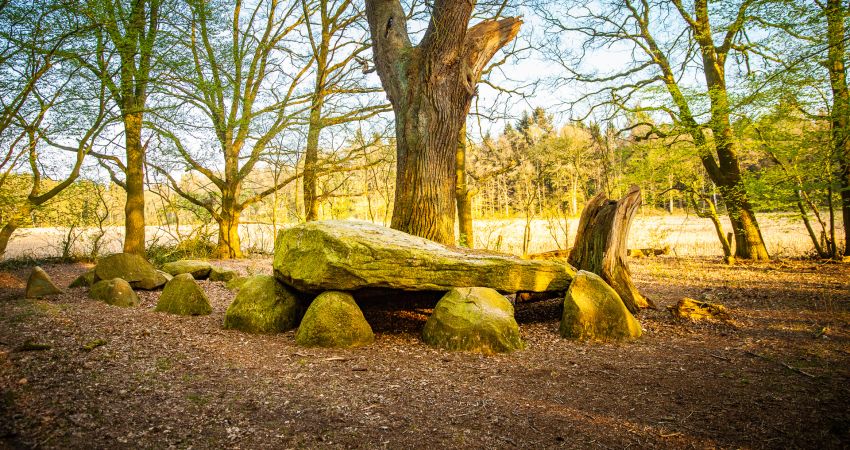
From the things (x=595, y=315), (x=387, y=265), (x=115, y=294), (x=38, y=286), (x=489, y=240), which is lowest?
(x=595, y=315)

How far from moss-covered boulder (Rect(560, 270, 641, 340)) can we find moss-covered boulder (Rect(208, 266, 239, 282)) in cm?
656

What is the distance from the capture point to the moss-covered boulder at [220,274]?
8328mm

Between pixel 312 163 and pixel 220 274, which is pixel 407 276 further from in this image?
pixel 312 163

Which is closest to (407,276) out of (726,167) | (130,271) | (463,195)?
(130,271)

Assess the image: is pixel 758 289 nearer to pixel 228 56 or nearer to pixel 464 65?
pixel 464 65

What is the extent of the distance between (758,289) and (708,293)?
2.96 ft

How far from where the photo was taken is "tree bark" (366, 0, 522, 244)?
6.29 m

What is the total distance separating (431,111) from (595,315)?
12.1ft

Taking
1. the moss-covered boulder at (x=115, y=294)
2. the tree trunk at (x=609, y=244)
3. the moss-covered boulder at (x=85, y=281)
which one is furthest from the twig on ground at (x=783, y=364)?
the moss-covered boulder at (x=85, y=281)

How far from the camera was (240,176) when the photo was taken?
11.7 meters

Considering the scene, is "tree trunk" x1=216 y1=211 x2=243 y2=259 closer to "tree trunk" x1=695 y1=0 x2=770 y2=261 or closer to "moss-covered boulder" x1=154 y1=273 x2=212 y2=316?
"moss-covered boulder" x1=154 y1=273 x2=212 y2=316

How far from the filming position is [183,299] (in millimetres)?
5469

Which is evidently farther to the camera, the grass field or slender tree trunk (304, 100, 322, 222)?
slender tree trunk (304, 100, 322, 222)

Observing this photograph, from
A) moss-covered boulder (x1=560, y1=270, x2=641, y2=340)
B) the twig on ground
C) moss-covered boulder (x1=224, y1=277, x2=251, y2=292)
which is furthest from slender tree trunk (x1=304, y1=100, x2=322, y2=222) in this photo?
the twig on ground
